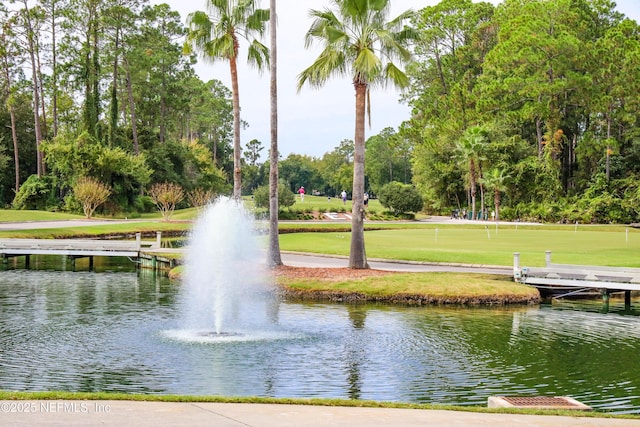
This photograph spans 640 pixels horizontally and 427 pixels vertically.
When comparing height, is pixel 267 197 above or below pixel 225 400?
above

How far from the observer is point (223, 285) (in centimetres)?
2197

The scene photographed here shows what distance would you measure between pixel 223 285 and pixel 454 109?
60.7 m

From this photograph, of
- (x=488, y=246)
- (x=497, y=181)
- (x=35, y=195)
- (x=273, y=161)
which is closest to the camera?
(x=273, y=161)

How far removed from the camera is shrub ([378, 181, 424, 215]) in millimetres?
75062

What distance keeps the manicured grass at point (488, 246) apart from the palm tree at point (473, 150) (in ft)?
61.0

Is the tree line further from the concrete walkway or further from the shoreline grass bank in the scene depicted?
the concrete walkway

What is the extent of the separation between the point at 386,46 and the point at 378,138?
11489cm

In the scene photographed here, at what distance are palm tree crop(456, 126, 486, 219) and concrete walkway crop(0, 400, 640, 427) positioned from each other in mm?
64412

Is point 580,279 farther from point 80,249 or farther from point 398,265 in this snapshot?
point 80,249

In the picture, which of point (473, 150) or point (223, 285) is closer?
point (223, 285)

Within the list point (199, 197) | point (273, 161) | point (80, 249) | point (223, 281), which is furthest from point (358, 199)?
point (199, 197)

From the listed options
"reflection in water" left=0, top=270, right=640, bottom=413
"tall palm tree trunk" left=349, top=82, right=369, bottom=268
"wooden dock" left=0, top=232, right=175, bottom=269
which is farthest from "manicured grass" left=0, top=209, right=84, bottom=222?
"tall palm tree trunk" left=349, top=82, right=369, bottom=268

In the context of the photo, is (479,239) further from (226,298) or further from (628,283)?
(226,298)

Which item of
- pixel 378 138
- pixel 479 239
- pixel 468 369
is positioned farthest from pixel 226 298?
pixel 378 138
